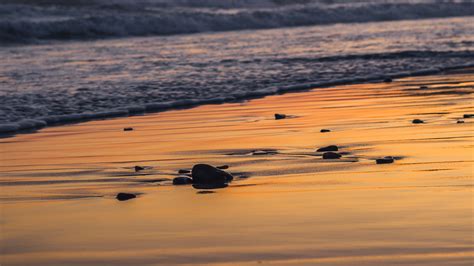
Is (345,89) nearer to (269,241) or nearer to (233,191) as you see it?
(233,191)

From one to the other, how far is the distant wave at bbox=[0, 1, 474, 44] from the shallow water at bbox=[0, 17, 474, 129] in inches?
254

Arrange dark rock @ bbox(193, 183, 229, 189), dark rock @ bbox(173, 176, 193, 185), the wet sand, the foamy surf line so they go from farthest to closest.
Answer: the foamy surf line < dark rock @ bbox(173, 176, 193, 185) < dark rock @ bbox(193, 183, 229, 189) < the wet sand

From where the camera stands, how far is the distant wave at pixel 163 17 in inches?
1083

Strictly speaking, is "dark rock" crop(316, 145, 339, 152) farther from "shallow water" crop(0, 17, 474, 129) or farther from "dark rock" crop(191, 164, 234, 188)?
"shallow water" crop(0, 17, 474, 129)

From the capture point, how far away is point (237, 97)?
34.9 ft

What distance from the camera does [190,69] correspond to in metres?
13.8

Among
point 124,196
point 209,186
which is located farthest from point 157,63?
point 124,196

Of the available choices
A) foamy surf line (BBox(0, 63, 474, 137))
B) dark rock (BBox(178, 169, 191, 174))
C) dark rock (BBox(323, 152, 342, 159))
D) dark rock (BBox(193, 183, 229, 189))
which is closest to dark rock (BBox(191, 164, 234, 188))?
dark rock (BBox(193, 183, 229, 189))

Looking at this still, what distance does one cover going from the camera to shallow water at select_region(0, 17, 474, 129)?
34.1ft

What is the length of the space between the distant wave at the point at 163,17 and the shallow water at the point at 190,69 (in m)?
6.45

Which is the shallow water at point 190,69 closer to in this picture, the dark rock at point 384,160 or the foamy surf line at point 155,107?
the foamy surf line at point 155,107

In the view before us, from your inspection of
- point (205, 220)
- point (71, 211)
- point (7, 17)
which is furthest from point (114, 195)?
point (7, 17)

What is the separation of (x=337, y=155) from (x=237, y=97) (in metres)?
4.78

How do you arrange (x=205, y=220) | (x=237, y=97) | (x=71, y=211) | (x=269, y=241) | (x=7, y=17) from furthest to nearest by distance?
(x=7, y=17) < (x=237, y=97) < (x=71, y=211) < (x=205, y=220) < (x=269, y=241)
